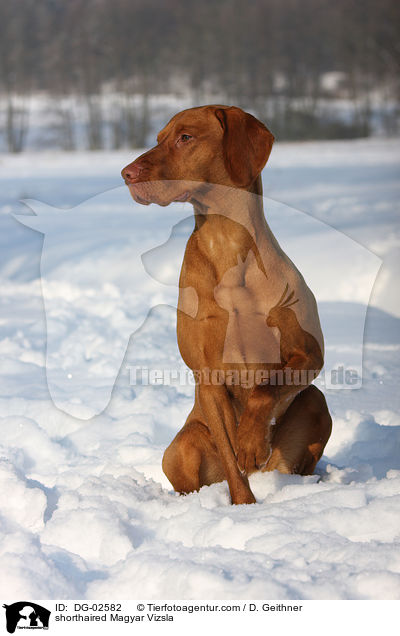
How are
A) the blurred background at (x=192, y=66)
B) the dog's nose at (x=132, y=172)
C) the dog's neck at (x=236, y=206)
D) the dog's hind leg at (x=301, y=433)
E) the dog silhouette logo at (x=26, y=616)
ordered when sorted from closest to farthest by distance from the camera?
the dog silhouette logo at (x=26, y=616) → the dog's nose at (x=132, y=172) → the dog's neck at (x=236, y=206) → the dog's hind leg at (x=301, y=433) → the blurred background at (x=192, y=66)

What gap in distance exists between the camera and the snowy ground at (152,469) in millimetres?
1606

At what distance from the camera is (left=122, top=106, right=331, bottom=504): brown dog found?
1.73 meters

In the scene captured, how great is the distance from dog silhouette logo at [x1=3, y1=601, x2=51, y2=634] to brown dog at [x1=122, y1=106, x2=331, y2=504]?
22.7 inches

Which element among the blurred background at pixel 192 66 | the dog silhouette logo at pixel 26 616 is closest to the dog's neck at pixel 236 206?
the dog silhouette logo at pixel 26 616

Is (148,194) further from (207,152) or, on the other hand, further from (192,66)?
(192,66)

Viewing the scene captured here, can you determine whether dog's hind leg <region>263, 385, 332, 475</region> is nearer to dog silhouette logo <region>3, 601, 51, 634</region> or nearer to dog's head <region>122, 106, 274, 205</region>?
dog's head <region>122, 106, 274, 205</region>

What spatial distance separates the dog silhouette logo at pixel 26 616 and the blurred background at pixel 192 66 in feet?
33.3

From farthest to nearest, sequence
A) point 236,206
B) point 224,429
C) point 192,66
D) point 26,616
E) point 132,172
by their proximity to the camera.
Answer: point 192,66 < point 224,429 < point 236,206 < point 132,172 < point 26,616

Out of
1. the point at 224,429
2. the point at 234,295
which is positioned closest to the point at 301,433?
the point at 224,429

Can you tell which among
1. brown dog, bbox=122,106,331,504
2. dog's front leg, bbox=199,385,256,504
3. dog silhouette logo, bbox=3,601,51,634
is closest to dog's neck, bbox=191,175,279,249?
brown dog, bbox=122,106,331,504

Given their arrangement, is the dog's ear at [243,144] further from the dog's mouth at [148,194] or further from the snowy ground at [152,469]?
the snowy ground at [152,469]

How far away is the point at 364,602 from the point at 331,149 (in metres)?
10.9

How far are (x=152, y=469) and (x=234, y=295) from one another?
0.90 m

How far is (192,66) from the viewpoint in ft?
41.0
